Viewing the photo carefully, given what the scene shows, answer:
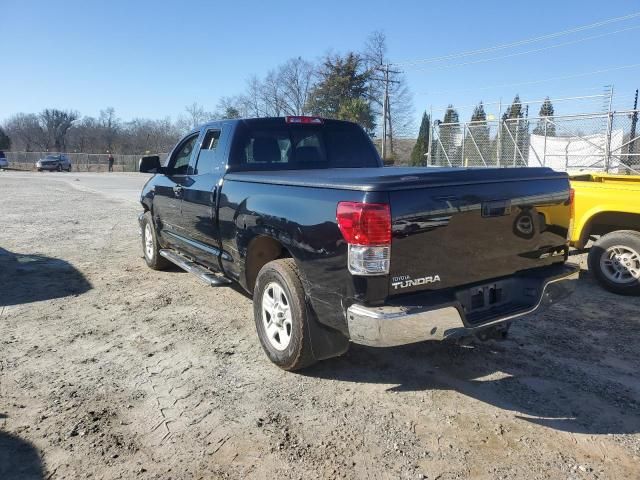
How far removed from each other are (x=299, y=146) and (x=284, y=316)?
213 cm

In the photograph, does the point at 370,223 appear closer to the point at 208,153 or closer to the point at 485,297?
the point at 485,297

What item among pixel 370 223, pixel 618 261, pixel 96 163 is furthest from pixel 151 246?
pixel 96 163

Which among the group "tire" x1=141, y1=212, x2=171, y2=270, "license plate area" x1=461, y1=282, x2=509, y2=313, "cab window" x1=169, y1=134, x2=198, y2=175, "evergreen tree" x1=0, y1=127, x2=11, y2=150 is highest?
"evergreen tree" x1=0, y1=127, x2=11, y2=150

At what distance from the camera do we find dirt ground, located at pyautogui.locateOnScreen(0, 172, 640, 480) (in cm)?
277

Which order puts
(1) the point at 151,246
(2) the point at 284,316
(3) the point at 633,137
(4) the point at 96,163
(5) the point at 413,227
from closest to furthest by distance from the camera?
(5) the point at 413,227 → (2) the point at 284,316 → (1) the point at 151,246 → (3) the point at 633,137 → (4) the point at 96,163

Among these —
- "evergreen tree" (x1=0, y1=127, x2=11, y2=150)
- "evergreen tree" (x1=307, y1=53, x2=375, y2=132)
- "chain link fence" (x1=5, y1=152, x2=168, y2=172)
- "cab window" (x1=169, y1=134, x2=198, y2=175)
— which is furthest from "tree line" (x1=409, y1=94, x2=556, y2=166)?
"evergreen tree" (x1=0, y1=127, x2=11, y2=150)

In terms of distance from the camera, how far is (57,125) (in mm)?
100062

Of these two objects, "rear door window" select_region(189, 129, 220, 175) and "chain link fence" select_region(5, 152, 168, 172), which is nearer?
"rear door window" select_region(189, 129, 220, 175)

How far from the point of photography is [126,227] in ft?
37.1

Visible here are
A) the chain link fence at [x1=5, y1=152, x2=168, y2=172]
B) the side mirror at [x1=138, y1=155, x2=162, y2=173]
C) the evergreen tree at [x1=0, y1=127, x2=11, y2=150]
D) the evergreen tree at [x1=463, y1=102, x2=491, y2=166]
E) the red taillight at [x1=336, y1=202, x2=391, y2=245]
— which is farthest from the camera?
the evergreen tree at [x1=0, y1=127, x2=11, y2=150]

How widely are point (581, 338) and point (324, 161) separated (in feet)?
10.1

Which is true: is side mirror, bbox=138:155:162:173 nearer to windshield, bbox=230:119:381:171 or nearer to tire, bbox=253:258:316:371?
windshield, bbox=230:119:381:171

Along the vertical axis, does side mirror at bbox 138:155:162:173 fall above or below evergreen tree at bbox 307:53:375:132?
below

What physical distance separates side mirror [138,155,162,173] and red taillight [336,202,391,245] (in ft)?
12.2
